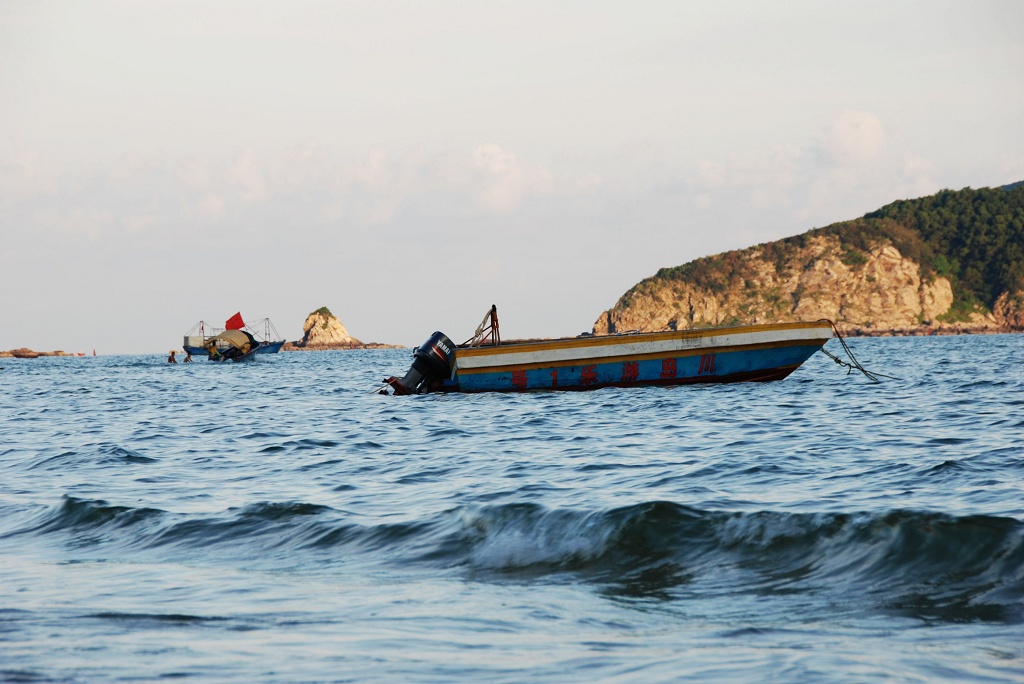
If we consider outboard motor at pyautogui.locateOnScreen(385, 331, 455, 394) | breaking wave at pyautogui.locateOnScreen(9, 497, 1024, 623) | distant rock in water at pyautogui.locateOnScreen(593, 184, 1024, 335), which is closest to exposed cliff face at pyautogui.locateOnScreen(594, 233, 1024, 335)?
distant rock in water at pyautogui.locateOnScreen(593, 184, 1024, 335)

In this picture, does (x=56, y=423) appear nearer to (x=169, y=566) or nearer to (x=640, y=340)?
(x=640, y=340)

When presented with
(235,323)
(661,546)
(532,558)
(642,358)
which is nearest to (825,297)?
(235,323)

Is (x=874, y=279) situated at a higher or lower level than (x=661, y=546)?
higher

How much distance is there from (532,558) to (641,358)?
16.4m

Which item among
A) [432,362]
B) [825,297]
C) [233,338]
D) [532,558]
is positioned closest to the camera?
[532,558]

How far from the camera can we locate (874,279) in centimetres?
14550

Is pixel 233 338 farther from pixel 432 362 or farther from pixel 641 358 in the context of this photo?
pixel 641 358

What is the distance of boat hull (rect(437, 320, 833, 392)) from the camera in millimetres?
23297

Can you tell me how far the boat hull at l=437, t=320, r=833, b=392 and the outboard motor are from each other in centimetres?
95

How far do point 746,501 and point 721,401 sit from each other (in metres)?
11.9

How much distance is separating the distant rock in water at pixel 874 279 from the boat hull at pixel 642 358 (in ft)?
375

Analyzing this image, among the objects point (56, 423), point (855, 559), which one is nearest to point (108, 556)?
point (855, 559)

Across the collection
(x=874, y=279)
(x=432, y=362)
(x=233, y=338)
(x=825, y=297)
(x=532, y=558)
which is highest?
(x=874, y=279)

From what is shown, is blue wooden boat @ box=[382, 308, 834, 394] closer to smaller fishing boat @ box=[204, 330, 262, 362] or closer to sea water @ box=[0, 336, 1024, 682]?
sea water @ box=[0, 336, 1024, 682]
